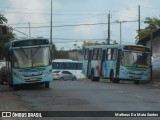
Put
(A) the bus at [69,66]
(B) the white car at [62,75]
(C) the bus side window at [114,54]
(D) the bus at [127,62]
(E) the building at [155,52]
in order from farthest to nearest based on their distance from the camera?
1. (A) the bus at [69,66]
2. (B) the white car at [62,75]
3. (E) the building at [155,52]
4. (C) the bus side window at [114,54]
5. (D) the bus at [127,62]

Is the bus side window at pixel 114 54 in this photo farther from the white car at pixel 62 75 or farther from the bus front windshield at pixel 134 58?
the white car at pixel 62 75

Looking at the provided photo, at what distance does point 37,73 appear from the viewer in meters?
30.6

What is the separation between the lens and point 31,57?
30.4m

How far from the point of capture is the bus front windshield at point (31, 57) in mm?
30375

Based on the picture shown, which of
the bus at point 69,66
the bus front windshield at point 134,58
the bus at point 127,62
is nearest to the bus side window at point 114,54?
the bus at point 127,62

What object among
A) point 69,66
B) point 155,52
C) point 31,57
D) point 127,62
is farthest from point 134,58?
point 69,66

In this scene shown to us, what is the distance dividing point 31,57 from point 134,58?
11.8 meters

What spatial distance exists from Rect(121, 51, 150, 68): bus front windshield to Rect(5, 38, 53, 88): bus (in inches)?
420

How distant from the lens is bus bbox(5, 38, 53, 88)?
3038 centimetres

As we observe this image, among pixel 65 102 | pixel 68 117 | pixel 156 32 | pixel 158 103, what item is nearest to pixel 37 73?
pixel 65 102

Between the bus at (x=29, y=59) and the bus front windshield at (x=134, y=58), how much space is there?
35.0ft

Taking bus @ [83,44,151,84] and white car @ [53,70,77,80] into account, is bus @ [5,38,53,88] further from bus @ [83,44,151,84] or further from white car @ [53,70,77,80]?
white car @ [53,70,77,80]

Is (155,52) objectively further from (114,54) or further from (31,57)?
(31,57)

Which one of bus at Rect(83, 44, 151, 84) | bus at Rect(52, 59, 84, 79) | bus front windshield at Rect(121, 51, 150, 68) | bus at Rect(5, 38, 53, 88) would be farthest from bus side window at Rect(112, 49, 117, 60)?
bus at Rect(52, 59, 84, 79)
